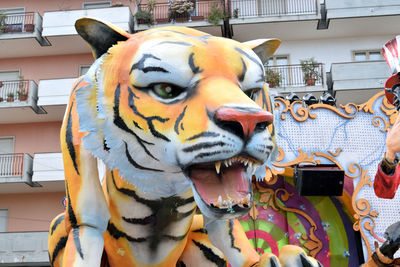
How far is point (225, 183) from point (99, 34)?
793mm

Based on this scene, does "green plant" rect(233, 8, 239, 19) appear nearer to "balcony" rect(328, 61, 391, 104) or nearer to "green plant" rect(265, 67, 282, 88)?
"green plant" rect(265, 67, 282, 88)

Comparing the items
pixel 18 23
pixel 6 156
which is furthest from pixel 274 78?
pixel 18 23

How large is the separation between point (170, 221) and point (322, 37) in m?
12.2

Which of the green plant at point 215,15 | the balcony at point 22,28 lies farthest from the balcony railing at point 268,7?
the balcony at point 22,28

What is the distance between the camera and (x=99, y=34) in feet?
7.09

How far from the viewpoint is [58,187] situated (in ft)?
46.7

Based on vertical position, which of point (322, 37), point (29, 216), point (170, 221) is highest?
point (170, 221)

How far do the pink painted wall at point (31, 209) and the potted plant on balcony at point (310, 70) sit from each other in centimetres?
679

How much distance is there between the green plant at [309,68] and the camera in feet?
42.5

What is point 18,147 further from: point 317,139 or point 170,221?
point 170,221

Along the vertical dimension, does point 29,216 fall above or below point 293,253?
below

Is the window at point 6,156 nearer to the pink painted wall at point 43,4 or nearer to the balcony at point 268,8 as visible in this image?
the pink painted wall at point 43,4

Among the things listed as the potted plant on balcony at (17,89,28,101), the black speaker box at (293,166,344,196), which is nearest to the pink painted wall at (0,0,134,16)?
the potted plant on balcony at (17,89,28,101)

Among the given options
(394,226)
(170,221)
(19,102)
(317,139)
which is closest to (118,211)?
(170,221)
